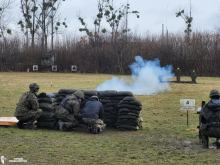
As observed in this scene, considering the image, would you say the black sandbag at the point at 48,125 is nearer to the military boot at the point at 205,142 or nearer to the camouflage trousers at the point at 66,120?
the camouflage trousers at the point at 66,120

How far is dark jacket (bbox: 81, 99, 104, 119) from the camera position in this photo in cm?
1756

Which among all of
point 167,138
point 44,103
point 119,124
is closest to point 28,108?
point 44,103

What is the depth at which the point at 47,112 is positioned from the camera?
18391 mm

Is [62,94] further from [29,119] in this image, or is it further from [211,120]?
[211,120]

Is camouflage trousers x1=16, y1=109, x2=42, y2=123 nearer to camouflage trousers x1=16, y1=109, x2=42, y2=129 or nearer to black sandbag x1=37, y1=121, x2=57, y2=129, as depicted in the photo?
camouflage trousers x1=16, y1=109, x2=42, y2=129

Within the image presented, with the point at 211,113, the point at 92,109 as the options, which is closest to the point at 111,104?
the point at 92,109

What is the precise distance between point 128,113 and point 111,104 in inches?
29.8

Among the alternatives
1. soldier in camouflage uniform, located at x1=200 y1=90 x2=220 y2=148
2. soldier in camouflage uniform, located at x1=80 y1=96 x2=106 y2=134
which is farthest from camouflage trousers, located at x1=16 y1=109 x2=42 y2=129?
soldier in camouflage uniform, located at x1=200 y1=90 x2=220 y2=148

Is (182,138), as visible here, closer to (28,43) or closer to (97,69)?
(97,69)

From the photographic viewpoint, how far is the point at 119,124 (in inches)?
728

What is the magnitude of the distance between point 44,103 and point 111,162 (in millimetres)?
6875

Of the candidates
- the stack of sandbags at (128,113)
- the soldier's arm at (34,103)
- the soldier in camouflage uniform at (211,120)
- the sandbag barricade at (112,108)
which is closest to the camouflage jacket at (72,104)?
the sandbag barricade at (112,108)

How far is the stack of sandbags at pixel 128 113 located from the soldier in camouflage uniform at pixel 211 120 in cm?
409

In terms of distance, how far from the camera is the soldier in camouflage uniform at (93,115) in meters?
17.5
